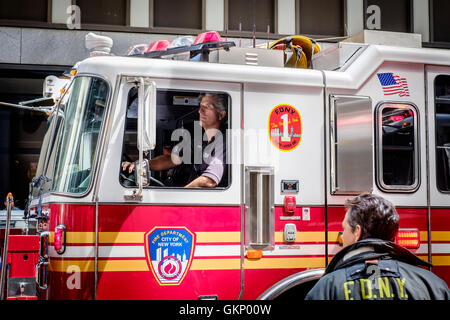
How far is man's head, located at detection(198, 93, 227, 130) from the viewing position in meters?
4.55

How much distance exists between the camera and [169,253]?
427 cm

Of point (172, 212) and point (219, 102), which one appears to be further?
point (219, 102)

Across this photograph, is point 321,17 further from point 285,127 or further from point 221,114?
point 221,114

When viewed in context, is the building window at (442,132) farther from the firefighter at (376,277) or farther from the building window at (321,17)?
the building window at (321,17)

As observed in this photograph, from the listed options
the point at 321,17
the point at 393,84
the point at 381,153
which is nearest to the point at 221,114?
the point at 381,153

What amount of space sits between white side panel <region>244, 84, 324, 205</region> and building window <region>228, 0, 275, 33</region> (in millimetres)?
7780

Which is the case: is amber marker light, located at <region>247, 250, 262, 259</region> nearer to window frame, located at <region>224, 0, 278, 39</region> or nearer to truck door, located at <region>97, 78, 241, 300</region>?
truck door, located at <region>97, 78, 241, 300</region>

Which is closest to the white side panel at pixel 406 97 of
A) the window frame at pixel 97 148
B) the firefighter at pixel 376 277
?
the window frame at pixel 97 148

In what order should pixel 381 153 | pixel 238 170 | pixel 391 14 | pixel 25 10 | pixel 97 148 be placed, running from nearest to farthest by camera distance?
pixel 97 148
pixel 238 170
pixel 381 153
pixel 25 10
pixel 391 14

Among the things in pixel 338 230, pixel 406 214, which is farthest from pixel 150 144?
pixel 406 214

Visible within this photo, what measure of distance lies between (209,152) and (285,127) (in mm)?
679

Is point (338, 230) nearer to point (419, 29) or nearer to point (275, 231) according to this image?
point (275, 231)

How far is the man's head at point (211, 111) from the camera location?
455cm

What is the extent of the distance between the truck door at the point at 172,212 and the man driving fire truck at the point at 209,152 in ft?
0.05
